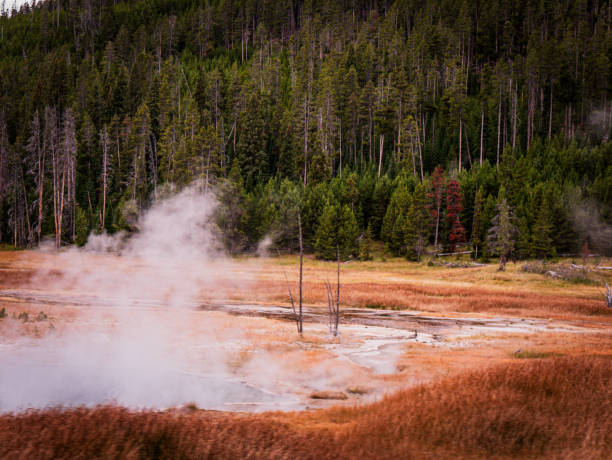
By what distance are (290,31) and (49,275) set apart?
12196cm

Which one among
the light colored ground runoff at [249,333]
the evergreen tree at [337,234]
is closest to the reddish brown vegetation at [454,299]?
the light colored ground runoff at [249,333]

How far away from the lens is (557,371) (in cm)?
1305

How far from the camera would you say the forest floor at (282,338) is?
12578mm

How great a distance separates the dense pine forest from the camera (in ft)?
195

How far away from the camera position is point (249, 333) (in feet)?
75.2

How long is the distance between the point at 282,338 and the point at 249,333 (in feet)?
6.46

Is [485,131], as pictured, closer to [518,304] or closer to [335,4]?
[518,304]

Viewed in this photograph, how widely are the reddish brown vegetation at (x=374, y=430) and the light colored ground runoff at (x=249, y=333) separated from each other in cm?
314

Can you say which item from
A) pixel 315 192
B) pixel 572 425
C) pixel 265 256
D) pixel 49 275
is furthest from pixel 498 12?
pixel 572 425

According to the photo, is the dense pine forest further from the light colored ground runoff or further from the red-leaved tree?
the light colored ground runoff

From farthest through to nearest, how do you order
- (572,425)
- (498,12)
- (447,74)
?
(498,12), (447,74), (572,425)

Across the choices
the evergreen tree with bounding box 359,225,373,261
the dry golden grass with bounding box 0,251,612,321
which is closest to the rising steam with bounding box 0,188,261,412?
the dry golden grass with bounding box 0,251,612,321

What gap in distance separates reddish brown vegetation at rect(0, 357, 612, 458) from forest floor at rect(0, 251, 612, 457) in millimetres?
127

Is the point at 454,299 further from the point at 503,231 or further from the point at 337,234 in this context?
the point at 337,234
